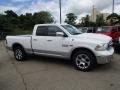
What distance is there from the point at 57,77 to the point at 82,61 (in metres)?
1.22

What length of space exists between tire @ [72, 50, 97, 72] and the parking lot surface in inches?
8.3

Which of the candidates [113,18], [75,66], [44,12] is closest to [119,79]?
[75,66]

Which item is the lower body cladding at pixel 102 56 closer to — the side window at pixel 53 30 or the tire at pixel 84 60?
the tire at pixel 84 60

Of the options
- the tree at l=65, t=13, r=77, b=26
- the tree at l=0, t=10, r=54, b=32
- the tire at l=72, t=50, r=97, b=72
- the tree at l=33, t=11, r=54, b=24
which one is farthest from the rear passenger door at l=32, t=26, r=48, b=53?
the tree at l=65, t=13, r=77, b=26

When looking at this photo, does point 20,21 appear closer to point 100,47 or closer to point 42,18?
point 42,18

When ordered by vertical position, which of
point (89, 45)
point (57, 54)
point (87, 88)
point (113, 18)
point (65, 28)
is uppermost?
point (113, 18)

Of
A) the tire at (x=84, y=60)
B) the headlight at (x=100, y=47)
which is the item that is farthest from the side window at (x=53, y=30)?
the headlight at (x=100, y=47)

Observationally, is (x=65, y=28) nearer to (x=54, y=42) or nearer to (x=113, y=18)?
(x=54, y=42)

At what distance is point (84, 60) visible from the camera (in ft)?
21.4

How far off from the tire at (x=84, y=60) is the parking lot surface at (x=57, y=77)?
0.21 m

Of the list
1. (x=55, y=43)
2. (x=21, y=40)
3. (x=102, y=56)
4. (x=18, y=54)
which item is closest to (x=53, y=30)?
(x=55, y=43)

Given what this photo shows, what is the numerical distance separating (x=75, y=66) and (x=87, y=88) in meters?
1.90

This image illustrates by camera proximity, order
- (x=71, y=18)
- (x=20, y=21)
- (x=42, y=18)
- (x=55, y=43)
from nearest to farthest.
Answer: (x=55, y=43), (x=20, y=21), (x=71, y=18), (x=42, y=18)

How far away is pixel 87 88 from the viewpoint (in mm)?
4883
